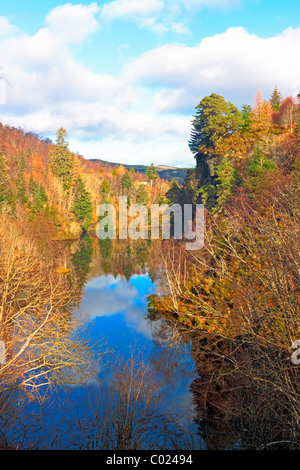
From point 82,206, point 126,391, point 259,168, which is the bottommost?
point 126,391

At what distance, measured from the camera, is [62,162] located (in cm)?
6856

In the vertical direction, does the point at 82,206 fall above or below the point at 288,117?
below

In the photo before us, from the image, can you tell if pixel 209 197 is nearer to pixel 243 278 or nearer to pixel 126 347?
pixel 126 347

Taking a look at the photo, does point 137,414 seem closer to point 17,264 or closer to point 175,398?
point 175,398

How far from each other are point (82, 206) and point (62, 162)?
10.3 meters

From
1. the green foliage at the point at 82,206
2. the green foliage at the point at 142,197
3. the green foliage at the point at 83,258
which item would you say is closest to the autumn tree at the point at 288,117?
the green foliage at the point at 83,258

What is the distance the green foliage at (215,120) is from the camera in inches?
1801

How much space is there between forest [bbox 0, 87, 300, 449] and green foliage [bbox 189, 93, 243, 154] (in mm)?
184

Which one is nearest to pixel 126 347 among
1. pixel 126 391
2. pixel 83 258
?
pixel 126 391

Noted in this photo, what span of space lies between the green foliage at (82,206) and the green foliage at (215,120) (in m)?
27.4

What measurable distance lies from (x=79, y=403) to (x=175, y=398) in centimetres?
385

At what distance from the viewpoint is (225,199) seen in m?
37.2

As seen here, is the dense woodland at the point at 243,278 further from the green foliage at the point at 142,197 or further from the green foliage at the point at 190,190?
the green foliage at the point at 142,197

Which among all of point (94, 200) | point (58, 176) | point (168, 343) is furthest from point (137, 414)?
point (94, 200)
